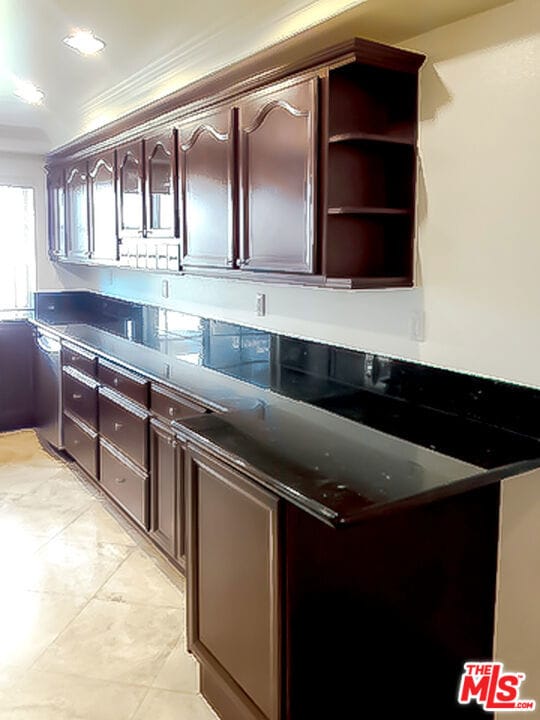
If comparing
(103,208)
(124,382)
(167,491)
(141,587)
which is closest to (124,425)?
(124,382)

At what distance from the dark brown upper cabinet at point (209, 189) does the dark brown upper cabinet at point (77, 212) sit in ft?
5.59

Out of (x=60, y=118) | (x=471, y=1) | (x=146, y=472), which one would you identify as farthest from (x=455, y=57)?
(x=60, y=118)

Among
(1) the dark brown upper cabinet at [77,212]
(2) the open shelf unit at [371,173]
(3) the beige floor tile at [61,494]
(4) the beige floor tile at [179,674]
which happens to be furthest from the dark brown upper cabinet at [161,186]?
(4) the beige floor tile at [179,674]

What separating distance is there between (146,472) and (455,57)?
7.26 ft

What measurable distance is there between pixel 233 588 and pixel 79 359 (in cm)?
258

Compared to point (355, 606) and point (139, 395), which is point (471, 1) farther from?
point (139, 395)

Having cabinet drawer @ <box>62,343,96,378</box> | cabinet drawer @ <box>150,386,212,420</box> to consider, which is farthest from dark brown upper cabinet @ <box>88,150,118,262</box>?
cabinet drawer @ <box>150,386,212,420</box>

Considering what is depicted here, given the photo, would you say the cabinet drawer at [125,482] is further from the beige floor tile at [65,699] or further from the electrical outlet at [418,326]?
the electrical outlet at [418,326]

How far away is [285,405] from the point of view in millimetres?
2629

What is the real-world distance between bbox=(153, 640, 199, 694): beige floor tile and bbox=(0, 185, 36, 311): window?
4.10m

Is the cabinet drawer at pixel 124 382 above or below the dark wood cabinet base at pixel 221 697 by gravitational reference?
above

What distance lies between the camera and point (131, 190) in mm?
4090

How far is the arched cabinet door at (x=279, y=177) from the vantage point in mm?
2449

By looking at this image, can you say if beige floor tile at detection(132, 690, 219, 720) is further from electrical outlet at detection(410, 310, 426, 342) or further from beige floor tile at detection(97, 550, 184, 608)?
electrical outlet at detection(410, 310, 426, 342)
